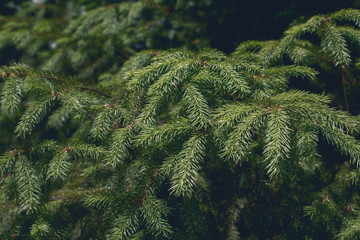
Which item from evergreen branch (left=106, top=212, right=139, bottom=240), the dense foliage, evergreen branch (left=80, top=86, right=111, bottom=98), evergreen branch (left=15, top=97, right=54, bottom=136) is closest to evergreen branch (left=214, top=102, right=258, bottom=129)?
the dense foliage

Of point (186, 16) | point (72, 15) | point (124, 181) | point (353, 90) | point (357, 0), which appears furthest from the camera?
point (72, 15)

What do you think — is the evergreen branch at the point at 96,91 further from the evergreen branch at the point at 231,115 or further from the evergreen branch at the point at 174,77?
the evergreen branch at the point at 231,115

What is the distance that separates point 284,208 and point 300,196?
0.30 feet

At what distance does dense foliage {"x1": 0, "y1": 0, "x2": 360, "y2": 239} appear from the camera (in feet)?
3.07

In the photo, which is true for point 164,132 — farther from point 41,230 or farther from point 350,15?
point 350,15

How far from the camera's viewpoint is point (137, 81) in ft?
3.30

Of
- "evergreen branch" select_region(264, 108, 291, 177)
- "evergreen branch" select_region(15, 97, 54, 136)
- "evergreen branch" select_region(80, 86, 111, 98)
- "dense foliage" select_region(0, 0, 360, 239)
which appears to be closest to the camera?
"evergreen branch" select_region(264, 108, 291, 177)

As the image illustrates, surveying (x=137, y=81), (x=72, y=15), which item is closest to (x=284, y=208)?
(x=137, y=81)

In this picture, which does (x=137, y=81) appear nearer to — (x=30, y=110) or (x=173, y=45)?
(x=30, y=110)

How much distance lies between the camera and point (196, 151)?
0.89 m

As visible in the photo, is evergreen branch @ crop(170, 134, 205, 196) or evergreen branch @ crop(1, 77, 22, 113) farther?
evergreen branch @ crop(1, 77, 22, 113)

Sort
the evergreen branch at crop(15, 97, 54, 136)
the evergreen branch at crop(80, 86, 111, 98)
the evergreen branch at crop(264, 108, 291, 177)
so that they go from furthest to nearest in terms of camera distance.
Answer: the evergreen branch at crop(80, 86, 111, 98) < the evergreen branch at crop(15, 97, 54, 136) < the evergreen branch at crop(264, 108, 291, 177)

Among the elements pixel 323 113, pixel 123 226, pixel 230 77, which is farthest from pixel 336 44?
pixel 123 226

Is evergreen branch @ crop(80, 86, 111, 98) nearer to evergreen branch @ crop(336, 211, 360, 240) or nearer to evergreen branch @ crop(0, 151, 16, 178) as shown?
evergreen branch @ crop(0, 151, 16, 178)
